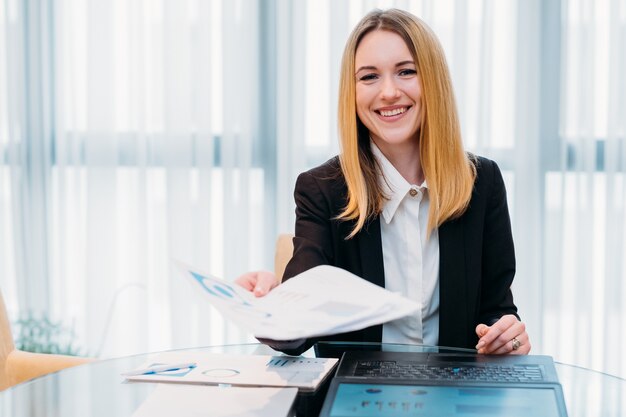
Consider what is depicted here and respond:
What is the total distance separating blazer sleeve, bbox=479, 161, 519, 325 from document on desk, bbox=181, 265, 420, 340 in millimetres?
712

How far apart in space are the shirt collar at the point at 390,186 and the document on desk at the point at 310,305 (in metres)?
0.57

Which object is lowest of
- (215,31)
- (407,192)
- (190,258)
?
(190,258)

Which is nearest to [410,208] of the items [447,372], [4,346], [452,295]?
[452,295]

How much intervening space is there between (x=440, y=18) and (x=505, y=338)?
1.93 metres

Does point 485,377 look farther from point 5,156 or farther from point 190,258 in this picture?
point 5,156

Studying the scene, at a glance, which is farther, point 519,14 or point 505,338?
point 519,14

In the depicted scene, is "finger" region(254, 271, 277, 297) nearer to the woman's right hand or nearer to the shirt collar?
the woman's right hand

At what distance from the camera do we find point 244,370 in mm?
1315

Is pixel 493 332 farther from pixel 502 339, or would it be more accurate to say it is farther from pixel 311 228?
pixel 311 228

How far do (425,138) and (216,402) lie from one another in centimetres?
93

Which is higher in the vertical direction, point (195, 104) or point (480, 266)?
point (195, 104)

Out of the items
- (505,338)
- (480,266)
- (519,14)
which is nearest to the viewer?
(505,338)

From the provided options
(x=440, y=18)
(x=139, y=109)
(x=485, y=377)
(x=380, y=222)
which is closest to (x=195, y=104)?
(x=139, y=109)

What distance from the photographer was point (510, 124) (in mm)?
3107
